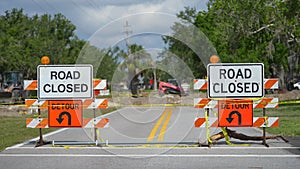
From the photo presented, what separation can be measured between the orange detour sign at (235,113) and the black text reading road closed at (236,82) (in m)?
0.31

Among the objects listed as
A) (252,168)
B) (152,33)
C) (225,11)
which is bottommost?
(252,168)

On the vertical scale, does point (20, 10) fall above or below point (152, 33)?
above

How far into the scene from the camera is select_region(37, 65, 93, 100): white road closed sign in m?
12.1

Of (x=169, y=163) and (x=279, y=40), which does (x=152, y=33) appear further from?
(x=279, y=40)

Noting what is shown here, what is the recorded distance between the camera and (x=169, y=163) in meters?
9.38

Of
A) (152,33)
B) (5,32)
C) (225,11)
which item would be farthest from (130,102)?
(5,32)

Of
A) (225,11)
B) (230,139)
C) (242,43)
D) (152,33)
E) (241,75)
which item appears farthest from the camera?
(242,43)

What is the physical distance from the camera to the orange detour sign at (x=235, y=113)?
11609 millimetres

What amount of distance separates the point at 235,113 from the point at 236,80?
82 cm

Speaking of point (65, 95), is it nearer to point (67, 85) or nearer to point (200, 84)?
point (67, 85)

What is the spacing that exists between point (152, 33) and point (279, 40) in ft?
78.0

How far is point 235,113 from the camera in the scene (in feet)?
38.2

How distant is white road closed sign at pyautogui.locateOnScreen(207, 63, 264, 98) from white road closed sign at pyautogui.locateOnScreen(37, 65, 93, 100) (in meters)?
3.15

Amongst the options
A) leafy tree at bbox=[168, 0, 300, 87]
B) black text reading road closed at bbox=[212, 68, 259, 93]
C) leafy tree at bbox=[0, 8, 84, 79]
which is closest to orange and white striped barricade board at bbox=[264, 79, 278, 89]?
black text reading road closed at bbox=[212, 68, 259, 93]
